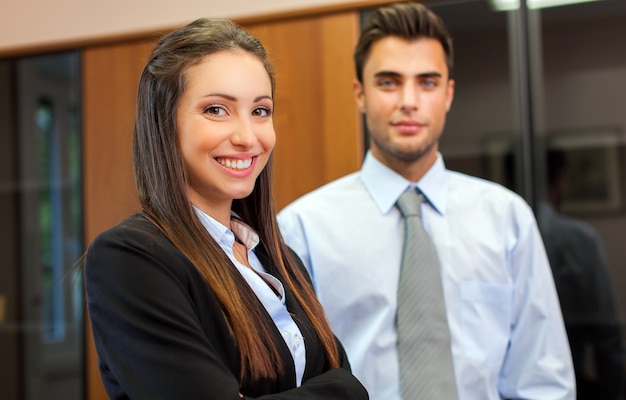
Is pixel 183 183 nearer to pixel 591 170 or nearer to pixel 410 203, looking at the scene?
pixel 410 203

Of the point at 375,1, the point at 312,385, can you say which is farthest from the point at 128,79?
the point at 312,385

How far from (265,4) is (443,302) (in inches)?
50.4

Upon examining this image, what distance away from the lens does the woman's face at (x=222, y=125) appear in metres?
1.12

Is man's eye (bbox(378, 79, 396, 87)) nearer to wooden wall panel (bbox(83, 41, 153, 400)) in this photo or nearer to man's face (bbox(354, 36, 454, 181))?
man's face (bbox(354, 36, 454, 181))

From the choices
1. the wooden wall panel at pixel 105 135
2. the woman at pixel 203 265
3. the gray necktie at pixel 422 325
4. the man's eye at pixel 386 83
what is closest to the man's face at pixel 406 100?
the man's eye at pixel 386 83

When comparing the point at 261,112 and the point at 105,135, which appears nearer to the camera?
the point at 261,112

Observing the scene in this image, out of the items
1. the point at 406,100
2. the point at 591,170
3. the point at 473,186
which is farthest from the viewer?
the point at 591,170

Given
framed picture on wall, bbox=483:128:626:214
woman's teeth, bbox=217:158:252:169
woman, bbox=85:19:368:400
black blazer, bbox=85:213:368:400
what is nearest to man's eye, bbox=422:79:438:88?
framed picture on wall, bbox=483:128:626:214

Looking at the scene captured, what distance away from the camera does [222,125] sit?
3.70 ft

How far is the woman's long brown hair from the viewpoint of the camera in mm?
1074

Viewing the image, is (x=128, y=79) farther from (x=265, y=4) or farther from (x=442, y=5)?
(x=442, y=5)

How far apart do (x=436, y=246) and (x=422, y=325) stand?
0.69 ft

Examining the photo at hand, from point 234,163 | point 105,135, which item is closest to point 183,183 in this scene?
point 234,163

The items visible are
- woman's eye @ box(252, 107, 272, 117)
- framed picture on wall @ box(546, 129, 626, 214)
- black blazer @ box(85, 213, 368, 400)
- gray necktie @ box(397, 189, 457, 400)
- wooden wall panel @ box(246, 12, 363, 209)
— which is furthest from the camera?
wooden wall panel @ box(246, 12, 363, 209)
